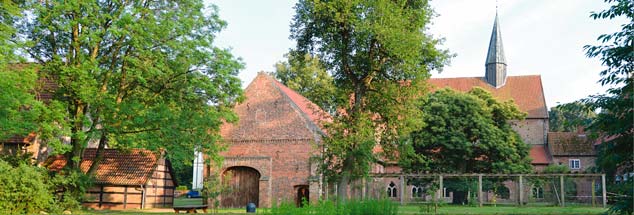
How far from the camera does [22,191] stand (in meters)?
19.3

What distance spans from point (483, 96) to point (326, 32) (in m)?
24.0

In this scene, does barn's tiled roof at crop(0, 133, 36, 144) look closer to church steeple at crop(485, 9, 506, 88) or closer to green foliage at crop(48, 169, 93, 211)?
green foliage at crop(48, 169, 93, 211)

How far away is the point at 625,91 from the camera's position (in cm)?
1037

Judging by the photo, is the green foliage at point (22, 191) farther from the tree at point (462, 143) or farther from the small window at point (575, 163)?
the small window at point (575, 163)

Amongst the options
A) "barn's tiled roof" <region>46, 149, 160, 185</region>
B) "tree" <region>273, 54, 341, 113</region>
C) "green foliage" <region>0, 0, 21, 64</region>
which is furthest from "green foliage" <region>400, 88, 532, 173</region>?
"green foliage" <region>0, 0, 21, 64</region>

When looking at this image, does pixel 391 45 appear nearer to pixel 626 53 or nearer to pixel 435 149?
pixel 626 53

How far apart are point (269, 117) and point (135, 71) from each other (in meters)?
11.7

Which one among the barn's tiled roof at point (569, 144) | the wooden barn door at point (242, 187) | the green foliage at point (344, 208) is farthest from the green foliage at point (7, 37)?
the barn's tiled roof at point (569, 144)

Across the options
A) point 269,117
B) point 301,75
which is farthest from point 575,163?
point 269,117

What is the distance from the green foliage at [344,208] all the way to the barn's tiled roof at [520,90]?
43483 millimetres

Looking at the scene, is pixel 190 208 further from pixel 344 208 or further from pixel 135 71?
pixel 344 208

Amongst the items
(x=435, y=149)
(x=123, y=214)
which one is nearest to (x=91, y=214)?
(x=123, y=214)

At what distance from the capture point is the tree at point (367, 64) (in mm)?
21234

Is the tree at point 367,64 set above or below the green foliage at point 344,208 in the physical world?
above
